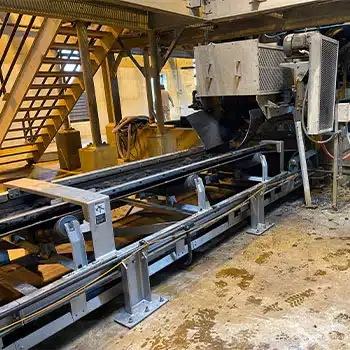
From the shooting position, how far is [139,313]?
1.94 metres

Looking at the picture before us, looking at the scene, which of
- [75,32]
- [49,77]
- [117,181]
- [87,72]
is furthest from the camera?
[49,77]

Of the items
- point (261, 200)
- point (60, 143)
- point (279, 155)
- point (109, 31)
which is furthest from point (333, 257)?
point (60, 143)

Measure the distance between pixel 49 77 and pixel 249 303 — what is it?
4.49 meters

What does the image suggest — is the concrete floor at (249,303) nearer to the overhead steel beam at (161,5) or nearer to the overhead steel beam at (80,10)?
the overhead steel beam at (161,5)

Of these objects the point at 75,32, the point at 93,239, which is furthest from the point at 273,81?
the point at 75,32

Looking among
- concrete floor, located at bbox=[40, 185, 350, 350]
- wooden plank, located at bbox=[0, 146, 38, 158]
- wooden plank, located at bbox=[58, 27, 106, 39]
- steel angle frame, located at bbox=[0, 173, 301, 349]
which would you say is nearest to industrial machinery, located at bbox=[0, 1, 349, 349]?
steel angle frame, located at bbox=[0, 173, 301, 349]

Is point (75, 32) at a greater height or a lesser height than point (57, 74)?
greater

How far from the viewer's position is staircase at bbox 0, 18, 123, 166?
438cm

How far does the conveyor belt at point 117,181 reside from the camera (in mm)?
1790

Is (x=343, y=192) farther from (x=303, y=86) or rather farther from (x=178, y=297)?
(x=178, y=297)

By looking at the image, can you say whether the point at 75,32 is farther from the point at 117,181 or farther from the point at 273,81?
the point at 117,181

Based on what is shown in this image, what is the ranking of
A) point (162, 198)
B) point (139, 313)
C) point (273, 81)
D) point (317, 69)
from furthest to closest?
point (162, 198) < point (273, 81) < point (317, 69) < point (139, 313)

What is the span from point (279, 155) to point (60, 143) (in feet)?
12.8

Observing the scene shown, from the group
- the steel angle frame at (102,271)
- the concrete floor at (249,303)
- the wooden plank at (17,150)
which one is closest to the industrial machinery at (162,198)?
the steel angle frame at (102,271)
